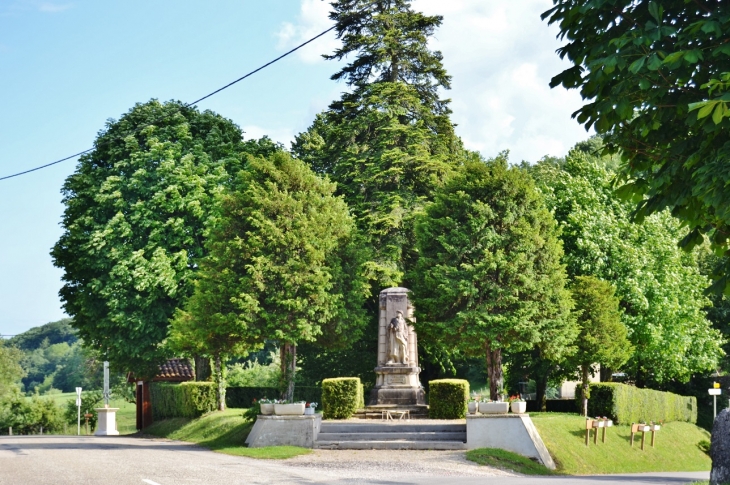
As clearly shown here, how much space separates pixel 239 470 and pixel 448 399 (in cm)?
1222

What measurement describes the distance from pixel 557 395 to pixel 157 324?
29.9 m

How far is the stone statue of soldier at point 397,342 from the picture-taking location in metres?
32.9

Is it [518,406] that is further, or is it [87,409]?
[87,409]

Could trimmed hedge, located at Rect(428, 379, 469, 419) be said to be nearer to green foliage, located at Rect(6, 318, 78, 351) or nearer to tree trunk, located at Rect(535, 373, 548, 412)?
tree trunk, located at Rect(535, 373, 548, 412)

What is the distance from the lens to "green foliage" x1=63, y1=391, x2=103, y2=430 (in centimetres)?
6212

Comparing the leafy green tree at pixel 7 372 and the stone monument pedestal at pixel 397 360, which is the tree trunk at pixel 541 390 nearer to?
the stone monument pedestal at pixel 397 360

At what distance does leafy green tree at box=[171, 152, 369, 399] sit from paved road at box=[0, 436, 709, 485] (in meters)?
6.71

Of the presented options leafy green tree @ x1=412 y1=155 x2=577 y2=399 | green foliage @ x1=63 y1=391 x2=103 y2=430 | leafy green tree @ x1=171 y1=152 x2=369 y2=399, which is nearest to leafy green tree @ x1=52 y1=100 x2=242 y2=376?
leafy green tree @ x1=171 y1=152 x2=369 y2=399

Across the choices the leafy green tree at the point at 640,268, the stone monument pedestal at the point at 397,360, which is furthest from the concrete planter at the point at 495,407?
the leafy green tree at the point at 640,268

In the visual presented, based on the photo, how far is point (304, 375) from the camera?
4406 centimetres

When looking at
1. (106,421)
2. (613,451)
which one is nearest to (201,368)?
(106,421)

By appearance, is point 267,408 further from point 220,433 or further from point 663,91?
point 663,91

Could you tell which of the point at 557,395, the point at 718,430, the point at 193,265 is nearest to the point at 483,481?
the point at 718,430

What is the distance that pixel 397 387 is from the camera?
3269cm
